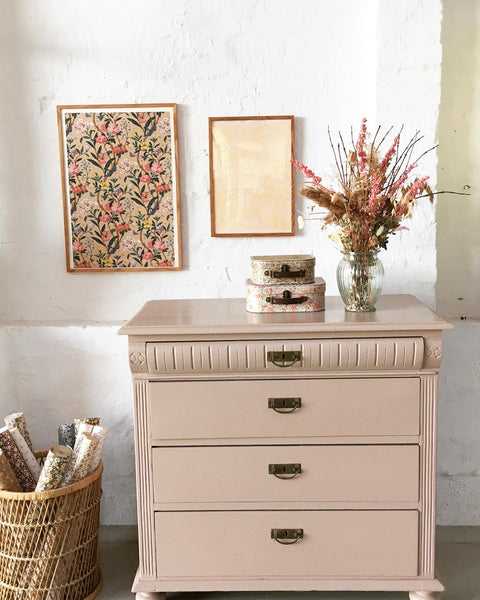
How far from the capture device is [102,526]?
3.29 m

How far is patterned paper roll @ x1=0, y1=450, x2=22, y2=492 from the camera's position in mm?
2641

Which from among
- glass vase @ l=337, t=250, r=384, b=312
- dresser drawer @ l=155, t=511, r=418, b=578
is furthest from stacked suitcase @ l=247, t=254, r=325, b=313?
dresser drawer @ l=155, t=511, r=418, b=578

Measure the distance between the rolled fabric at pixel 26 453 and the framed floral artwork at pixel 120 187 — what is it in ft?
2.72

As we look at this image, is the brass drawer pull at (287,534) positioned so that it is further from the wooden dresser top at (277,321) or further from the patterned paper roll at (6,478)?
the patterned paper roll at (6,478)

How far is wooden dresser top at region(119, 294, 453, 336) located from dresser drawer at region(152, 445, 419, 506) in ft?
1.51

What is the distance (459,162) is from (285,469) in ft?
5.50

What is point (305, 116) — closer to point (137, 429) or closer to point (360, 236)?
point (360, 236)

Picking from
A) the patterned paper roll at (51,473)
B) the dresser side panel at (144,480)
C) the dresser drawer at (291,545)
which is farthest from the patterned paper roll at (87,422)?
the dresser drawer at (291,545)

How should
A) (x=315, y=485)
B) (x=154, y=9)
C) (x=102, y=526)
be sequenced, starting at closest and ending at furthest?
(x=315, y=485) → (x=154, y=9) → (x=102, y=526)

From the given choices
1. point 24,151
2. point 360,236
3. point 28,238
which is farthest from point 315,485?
point 24,151

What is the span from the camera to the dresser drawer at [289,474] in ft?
8.32

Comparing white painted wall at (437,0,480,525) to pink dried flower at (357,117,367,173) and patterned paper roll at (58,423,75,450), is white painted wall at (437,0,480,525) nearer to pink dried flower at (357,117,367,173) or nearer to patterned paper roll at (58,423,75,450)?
pink dried flower at (357,117,367,173)

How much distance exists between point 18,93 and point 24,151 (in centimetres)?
26

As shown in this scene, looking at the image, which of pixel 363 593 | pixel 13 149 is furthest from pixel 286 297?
pixel 13 149
